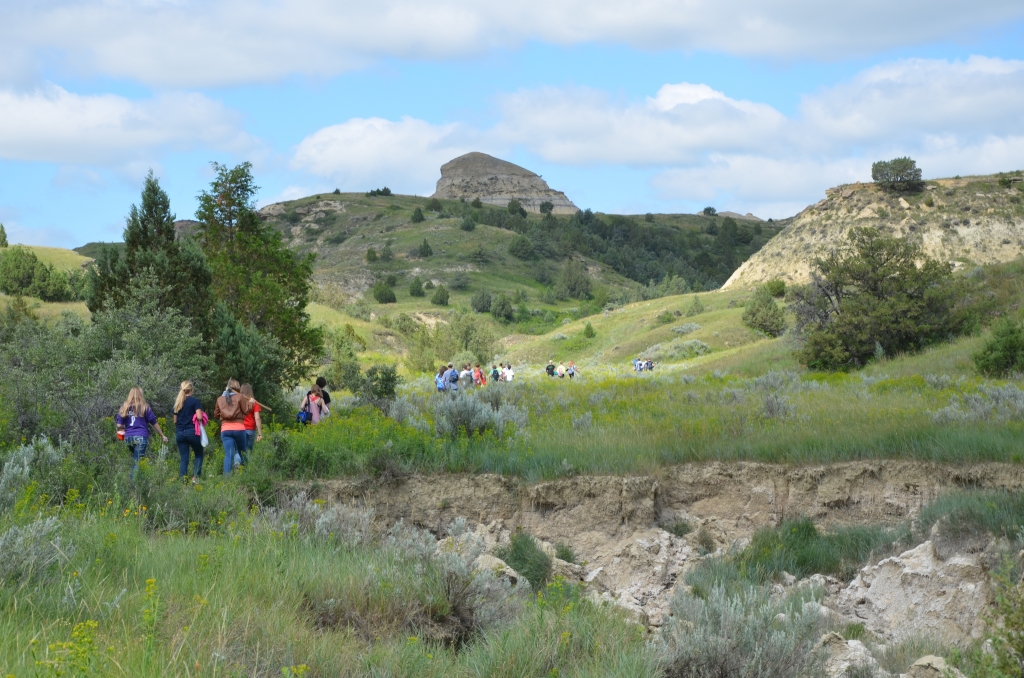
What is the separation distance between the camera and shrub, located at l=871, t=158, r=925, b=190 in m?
62.8

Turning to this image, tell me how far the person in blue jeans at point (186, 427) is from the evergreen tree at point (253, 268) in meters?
6.74

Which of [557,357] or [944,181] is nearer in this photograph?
[557,357]

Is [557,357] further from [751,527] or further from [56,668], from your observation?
[56,668]

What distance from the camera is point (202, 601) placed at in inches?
178

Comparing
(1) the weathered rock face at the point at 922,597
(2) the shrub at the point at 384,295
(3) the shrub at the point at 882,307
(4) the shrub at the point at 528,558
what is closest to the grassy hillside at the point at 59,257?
(2) the shrub at the point at 384,295

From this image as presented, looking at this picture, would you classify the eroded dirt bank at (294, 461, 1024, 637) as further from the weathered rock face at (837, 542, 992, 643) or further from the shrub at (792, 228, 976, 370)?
the shrub at (792, 228, 976, 370)

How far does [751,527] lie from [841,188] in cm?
6291

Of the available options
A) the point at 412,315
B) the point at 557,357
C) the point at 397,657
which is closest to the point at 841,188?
the point at 557,357

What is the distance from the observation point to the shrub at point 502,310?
2867 inches

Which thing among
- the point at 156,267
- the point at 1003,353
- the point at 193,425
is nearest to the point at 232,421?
the point at 193,425

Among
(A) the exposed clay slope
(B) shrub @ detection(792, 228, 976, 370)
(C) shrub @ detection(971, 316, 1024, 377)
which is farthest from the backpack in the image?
(A) the exposed clay slope

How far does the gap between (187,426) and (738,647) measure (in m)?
8.32

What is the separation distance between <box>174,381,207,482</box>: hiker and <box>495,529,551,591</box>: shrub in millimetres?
4446

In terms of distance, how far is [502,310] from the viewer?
241ft
